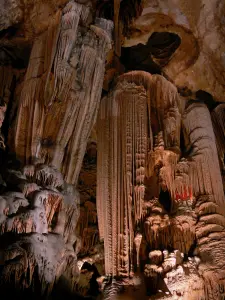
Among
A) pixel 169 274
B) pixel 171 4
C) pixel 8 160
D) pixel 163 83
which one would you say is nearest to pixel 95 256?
pixel 169 274

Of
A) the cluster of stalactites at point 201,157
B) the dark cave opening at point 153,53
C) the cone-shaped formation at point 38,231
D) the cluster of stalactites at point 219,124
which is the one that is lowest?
the cone-shaped formation at point 38,231

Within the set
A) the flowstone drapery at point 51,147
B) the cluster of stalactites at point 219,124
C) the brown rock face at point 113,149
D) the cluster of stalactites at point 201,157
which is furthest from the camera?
the cluster of stalactites at point 219,124

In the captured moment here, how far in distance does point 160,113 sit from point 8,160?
9.26 feet

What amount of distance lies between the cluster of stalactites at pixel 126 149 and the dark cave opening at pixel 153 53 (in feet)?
1.88

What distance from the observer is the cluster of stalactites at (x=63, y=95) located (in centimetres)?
510

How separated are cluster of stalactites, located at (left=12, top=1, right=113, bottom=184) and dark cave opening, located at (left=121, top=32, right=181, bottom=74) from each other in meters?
1.52

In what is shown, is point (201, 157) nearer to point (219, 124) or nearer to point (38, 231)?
point (219, 124)

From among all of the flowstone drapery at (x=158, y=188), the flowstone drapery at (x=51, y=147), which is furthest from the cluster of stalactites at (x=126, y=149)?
the flowstone drapery at (x=51, y=147)

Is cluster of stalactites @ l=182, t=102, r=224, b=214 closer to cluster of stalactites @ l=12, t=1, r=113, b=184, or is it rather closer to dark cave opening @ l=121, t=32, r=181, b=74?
dark cave opening @ l=121, t=32, r=181, b=74

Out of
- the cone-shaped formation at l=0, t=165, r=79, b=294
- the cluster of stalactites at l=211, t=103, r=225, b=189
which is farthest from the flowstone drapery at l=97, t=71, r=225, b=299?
the cone-shaped formation at l=0, t=165, r=79, b=294

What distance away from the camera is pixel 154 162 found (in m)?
6.05

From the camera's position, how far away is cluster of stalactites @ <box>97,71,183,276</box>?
203 inches

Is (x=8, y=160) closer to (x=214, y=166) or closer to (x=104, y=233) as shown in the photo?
(x=104, y=233)

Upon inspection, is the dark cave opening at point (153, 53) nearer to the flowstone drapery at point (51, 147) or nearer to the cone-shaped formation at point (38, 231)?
the flowstone drapery at point (51, 147)
